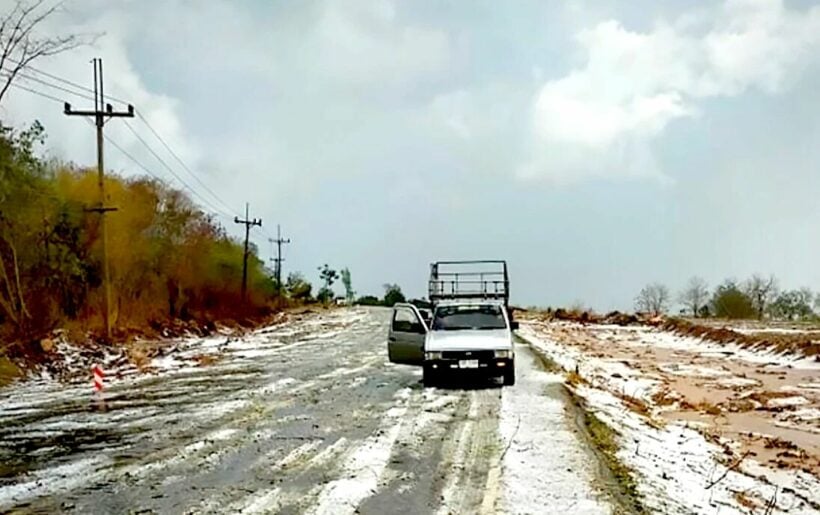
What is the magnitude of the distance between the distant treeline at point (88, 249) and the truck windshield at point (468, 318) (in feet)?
47.2

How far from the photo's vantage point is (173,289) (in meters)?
47.4

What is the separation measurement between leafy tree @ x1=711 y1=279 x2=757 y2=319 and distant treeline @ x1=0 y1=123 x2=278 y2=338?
133 ft

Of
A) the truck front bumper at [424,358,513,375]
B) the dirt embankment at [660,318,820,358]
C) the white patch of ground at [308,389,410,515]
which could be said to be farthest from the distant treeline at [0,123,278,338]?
the dirt embankment at [660,318,820,358]

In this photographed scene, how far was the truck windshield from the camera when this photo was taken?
20250mm

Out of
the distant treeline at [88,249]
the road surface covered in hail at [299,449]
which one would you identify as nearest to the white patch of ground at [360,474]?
the road surface covered in hail at [299,449]

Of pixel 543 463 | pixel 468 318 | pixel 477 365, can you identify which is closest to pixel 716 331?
pixel 468 318

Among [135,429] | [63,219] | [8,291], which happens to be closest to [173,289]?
[63,219]

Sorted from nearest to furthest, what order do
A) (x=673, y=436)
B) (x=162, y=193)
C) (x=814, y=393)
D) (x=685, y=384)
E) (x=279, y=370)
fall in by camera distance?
(x=673, y=436) < (x=814, y=393) < (x=685, y=384) < (x=279, y=370) < (x=162, y=193)

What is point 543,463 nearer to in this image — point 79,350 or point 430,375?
point 430,375

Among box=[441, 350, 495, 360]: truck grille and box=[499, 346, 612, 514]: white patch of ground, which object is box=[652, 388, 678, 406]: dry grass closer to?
box=[499, 346, 612, 514]: white patch of ground

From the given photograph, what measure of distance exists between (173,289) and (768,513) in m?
41.7

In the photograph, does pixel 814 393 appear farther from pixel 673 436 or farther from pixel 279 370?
pixel 279 370

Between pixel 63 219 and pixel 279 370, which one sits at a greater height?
pixel 63 219

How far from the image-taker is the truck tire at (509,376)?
62.3 ft
